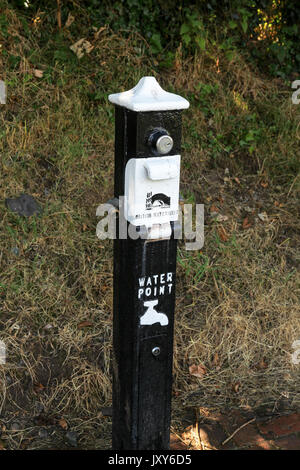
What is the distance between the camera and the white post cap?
87.8 inches

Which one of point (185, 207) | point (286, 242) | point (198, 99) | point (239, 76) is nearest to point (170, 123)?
point (185, 207)

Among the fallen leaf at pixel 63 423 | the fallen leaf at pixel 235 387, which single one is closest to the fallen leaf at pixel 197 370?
the fallen leaf at pixel 235 387

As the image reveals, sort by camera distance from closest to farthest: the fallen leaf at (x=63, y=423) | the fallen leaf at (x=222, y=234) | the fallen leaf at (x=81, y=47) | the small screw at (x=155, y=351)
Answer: the small screw at (x=155, y=351) → the fallen leaf at (x=63, y=423) → the fallen leaf at (x=222, y=234) → the fallen leaf at (x=81, y=47)

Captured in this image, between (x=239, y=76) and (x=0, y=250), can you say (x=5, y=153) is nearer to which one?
(x=0, y=250)

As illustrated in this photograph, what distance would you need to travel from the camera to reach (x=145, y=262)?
2.47 meters

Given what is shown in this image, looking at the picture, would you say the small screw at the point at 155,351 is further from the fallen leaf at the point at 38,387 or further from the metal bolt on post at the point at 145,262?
the fallen leaf at the point at 38,387

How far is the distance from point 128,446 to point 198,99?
11.3 feet

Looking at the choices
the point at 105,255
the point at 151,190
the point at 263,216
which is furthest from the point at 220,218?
the point at 151,190

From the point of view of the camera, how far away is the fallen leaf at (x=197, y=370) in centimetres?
378

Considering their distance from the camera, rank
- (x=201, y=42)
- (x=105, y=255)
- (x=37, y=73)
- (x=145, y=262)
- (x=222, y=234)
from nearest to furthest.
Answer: (x=145, y=262) < (x=105, y=255) < (x=222, y=234) < (x=37, y=73) < (x=201, y=42)

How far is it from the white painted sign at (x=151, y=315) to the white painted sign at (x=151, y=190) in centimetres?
38

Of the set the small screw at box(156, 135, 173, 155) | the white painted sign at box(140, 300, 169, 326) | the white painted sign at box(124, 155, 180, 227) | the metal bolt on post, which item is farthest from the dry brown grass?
the small screw at box(156, 135, 173, 155)

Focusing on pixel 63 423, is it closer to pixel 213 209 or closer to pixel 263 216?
pixel 213 209

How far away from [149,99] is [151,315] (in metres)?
0.95
